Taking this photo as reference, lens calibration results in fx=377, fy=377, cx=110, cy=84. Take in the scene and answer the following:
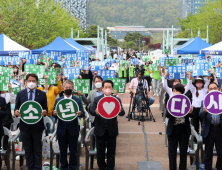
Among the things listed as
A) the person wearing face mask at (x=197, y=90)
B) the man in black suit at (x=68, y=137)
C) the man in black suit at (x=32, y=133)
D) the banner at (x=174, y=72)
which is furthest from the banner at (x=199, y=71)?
the man in black suit at (x=32, y=133)

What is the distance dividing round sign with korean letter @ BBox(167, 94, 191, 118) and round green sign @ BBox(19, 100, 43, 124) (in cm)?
226

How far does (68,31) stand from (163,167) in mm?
44302

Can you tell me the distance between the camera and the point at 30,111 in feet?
21.6

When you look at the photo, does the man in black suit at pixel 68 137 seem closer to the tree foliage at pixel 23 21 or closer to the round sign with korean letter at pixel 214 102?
the round sign with korean letter at pixel 214 102

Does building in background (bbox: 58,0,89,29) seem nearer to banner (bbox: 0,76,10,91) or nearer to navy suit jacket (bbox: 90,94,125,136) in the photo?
banner (bbox: 0,76,10,91)

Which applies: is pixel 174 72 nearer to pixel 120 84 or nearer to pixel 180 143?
pixel 120 84

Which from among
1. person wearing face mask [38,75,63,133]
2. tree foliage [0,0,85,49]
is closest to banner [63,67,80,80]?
person wearing face mask [38,75,63,133]

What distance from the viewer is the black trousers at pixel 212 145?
22.2 ft

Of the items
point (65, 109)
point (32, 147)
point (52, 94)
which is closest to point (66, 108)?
point (65, 109)

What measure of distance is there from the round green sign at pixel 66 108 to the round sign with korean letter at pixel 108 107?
42cm

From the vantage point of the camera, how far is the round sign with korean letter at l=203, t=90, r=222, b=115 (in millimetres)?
6531

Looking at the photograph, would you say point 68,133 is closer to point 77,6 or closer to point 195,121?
point 195,121

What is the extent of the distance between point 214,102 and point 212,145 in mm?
843

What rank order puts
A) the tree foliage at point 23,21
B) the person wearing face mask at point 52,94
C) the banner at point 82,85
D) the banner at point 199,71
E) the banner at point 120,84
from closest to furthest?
the person wearing face mask at point 52,94, the banner at point 199,71, the banner at point 82,85, the banner at point 120,84, the tree foliage at point 23,21
